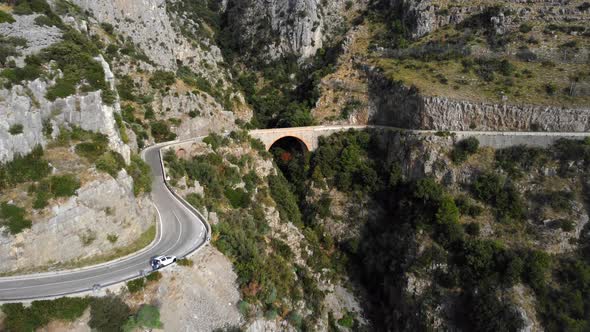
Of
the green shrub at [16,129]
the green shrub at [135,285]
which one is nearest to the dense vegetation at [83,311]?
the green shrub at [135,285]

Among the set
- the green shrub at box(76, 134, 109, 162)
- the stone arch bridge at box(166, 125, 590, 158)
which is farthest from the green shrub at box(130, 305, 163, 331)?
the stone arch bridge at box(166, 125, 590, 158)

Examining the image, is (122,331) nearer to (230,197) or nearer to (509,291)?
(230,197)

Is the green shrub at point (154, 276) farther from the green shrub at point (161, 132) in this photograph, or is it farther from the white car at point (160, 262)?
the green shrub at point (161, 132)

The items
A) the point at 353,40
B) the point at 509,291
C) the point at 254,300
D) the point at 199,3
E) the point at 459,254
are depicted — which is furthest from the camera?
the point at 199,3

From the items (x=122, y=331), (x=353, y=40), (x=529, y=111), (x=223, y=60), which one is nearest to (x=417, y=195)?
(x=529, y=111)

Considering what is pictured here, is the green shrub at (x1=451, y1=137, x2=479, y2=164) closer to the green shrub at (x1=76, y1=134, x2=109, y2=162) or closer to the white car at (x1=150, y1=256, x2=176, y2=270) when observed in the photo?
the white car at (x1=150, y1=256, x2=176, y2=270)

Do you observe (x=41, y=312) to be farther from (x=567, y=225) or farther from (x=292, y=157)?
(x=567, y=225)

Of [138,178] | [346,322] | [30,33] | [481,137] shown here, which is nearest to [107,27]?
[30,33]
